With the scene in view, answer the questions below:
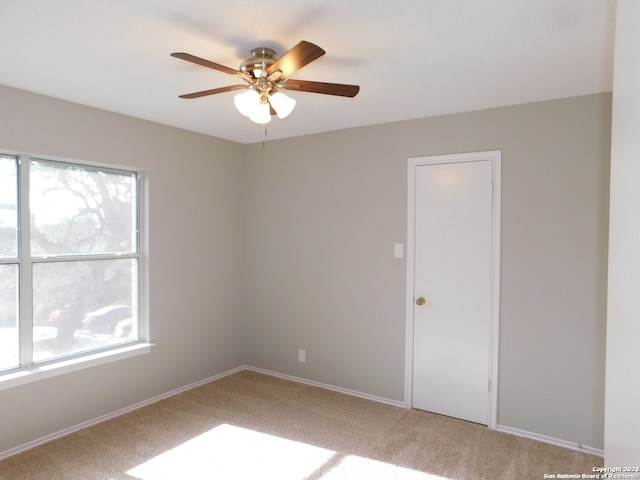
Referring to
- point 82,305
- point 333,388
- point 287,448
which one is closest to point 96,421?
point 82,305

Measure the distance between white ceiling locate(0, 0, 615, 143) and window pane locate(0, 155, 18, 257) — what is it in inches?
21.2

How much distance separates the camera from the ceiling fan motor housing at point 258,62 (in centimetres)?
207

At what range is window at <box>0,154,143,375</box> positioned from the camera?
2.77 m

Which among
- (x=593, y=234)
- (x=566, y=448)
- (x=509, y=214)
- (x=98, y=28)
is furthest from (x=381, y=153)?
(x=566, y=448)

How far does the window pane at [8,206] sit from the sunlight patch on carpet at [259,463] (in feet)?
5.53

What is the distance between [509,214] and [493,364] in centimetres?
114

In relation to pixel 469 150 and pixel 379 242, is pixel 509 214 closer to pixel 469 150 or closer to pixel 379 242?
pixel 469 150

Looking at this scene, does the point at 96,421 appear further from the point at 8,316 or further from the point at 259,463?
the point at 259,463

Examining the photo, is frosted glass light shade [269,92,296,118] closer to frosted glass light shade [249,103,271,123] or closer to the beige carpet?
frosted glass light shade [249,103,271,123]

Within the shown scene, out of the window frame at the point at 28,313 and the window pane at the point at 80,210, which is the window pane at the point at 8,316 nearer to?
the window frame at the point at 28,313

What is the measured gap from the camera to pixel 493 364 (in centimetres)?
309

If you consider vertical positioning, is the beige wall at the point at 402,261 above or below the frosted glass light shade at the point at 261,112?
below

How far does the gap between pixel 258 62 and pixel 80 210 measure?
1985 millimetres

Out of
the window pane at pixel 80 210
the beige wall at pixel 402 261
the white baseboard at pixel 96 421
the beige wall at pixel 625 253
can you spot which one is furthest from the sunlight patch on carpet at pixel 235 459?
the beige wall at pixel 625 253
